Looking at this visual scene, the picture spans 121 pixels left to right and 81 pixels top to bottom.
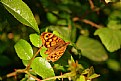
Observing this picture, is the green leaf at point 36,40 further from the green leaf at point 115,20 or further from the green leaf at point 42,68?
the green leaf at point 115,20

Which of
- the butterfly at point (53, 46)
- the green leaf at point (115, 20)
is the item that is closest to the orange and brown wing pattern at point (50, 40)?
the butterfly at point (53, 46)

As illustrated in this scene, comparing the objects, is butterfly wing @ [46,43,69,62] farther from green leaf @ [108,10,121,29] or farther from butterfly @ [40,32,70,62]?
green leaf @ [108,10,121,29]

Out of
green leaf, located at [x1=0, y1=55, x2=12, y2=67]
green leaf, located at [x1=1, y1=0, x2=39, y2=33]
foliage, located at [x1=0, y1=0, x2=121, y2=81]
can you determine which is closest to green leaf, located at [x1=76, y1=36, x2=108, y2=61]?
foliage, located at [x1=0, y1=0, x2=121, y2=81]

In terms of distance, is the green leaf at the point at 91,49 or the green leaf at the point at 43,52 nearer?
the green leaf at the point at 43,52

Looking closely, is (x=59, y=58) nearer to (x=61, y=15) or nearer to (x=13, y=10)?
(x=13, y=10)

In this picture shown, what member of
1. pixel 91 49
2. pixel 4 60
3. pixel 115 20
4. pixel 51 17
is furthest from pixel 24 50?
pixel 115 20

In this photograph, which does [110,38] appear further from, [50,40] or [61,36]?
[50,40]

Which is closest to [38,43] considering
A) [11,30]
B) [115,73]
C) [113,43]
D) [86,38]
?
[11,30]
